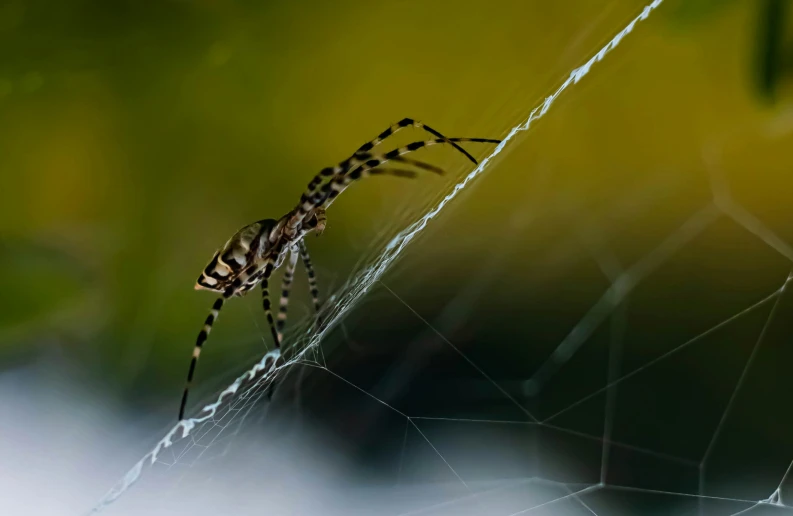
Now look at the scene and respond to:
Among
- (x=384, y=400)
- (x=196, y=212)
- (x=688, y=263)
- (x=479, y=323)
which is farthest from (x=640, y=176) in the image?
(x=196, y=212)

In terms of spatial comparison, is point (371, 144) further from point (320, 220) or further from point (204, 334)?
point (204, 334)

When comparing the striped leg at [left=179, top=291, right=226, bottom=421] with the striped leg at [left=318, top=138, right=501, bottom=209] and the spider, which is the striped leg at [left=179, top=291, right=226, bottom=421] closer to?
the spider

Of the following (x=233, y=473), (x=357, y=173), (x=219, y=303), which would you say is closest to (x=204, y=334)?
(x=219, y=303)

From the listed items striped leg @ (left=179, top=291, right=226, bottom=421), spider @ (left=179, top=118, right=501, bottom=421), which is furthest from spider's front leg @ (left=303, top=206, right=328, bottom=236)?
striped leg @ (left=179, top=291, right=226, bottom=421)

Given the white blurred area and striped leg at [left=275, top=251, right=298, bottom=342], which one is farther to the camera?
striped leg at [left=275, top=251, right=298, bottom=342]

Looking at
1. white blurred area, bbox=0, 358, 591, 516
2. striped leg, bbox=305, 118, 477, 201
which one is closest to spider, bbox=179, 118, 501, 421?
striped leg, bbox=305, 118, 477, 201

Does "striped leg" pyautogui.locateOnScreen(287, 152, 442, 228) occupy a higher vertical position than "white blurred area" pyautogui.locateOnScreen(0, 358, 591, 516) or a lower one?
higher

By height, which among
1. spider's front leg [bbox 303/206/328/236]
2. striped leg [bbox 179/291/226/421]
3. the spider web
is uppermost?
spider's front leg [bbox 303/206/328/236]

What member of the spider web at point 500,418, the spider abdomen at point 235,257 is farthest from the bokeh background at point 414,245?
the spider abdomen at point 235,257

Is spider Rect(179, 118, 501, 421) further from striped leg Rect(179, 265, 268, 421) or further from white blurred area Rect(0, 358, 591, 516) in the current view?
white blurred area Rect(0, 358, 591, 516)
